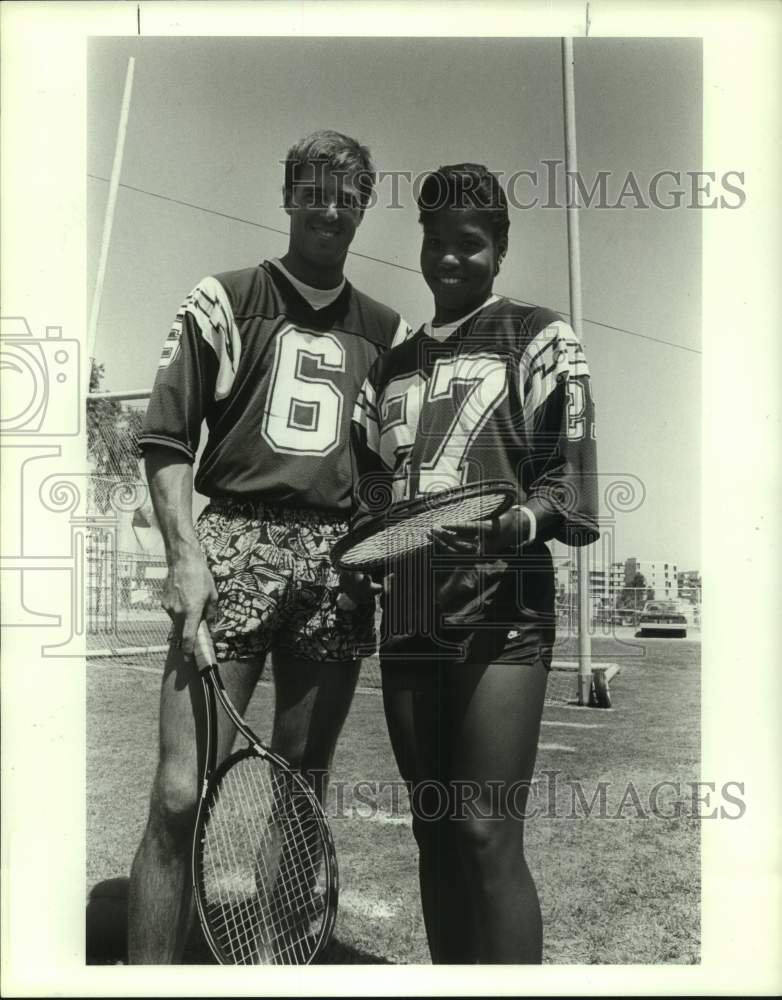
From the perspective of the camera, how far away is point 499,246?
329cm

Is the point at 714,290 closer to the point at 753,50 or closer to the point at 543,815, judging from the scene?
the point at 753,50

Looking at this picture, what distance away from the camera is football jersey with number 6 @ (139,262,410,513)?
10.7 ft

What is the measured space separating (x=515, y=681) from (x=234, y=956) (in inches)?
49.7

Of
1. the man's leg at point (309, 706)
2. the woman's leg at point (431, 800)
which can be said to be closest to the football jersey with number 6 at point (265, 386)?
the man's leg at point (309, 706)

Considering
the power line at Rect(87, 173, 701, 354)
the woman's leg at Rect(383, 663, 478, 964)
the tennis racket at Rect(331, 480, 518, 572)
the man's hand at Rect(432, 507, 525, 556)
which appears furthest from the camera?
the power line at Rect(87, 173, 701, 354)

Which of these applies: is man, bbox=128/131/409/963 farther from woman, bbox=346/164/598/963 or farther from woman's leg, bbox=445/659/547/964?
woman's leg, bbox=445/659/547/964

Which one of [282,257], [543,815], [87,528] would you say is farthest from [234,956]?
[282,257]

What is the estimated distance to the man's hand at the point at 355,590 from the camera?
3254 mm

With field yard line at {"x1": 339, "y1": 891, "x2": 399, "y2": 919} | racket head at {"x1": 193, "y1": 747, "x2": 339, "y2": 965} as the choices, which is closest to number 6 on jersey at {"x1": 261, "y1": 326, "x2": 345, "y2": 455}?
racket head at {"x1": 193, "y1": 747, "x2": 339, "y2": 965}

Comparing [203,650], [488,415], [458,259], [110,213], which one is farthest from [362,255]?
[203,650]

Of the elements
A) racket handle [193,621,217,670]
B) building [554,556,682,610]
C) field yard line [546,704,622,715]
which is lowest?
field yard line [546,704,622,715]

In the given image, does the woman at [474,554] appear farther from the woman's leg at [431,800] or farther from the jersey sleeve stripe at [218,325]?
the jersey sleeve stripe at [218,325]

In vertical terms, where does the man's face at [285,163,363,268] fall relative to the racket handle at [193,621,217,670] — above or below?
above

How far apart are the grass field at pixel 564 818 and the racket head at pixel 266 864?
12 cm
